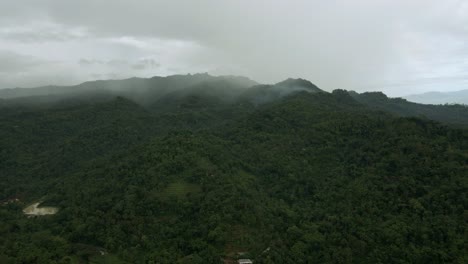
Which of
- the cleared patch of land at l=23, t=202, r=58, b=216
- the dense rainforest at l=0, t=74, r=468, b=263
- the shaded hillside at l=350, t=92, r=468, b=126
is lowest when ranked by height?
the cleared patch of land at l=23, t=202, r=58, b=216

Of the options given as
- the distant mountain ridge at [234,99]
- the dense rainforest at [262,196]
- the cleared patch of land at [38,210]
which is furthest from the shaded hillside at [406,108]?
the cleared patch of land at [38,210]

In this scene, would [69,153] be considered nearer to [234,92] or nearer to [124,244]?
[124,244]

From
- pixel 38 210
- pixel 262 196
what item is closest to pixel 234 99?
pixel 262 196

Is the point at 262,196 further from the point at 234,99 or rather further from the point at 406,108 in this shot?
the point at 234,99

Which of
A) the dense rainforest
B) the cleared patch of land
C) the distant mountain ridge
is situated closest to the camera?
the dense rainforest

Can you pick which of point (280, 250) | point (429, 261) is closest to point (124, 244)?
point (280, 250)

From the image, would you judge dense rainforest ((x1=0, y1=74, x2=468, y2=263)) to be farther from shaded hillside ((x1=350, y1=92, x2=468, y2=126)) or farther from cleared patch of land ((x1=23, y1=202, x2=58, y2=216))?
shaded hillside ((x1=350, y1=92, x2=468, y2=126))

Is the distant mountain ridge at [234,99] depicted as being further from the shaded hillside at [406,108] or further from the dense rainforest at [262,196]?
the dense rainforest at [262,196]

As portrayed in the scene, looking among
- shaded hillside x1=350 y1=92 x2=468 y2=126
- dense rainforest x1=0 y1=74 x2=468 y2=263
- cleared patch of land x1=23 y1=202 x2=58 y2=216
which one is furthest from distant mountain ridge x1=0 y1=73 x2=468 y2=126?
cleared patch of land x1=23 y1=202 x2=58 y2=216

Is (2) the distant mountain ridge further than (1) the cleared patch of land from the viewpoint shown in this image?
Yes

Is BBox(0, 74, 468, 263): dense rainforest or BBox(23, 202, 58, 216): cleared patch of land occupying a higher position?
BBox(0, 74, 468, 263): dense rainforest
